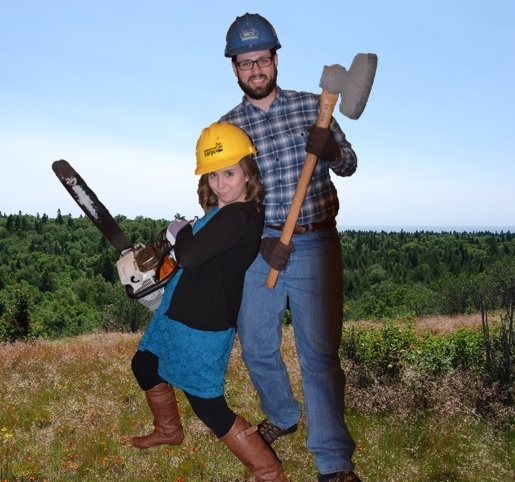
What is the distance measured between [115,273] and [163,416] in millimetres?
117556

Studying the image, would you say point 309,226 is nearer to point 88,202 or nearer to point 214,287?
point 214,287

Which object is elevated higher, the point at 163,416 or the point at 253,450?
the point at 163,416

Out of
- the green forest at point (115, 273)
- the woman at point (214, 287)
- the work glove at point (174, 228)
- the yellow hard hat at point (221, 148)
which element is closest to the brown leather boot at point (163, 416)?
the woman at point (214, 287)

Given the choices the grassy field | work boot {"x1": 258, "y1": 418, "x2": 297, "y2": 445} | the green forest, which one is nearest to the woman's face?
work boot {"x1": 258, "y1": 418, "x2": 297, "y2": 445}

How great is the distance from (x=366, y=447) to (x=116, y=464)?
271 centimetres

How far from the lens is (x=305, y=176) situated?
409 centimetres

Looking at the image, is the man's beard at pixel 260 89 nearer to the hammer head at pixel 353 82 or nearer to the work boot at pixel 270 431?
the hammer head at pixel 353 82

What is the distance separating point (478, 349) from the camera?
9.40m

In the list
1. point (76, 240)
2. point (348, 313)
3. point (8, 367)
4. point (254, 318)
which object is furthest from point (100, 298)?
point (254, 318)

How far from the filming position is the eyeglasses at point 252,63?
4.18m

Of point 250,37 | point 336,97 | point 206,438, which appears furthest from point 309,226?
point 206,438

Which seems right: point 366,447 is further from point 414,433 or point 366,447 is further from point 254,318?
point 254,318

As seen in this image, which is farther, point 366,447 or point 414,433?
point 414,433

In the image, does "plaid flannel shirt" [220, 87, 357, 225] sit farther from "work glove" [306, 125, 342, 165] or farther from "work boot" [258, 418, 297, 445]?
"work boot" [258, 418, 297, 445]
